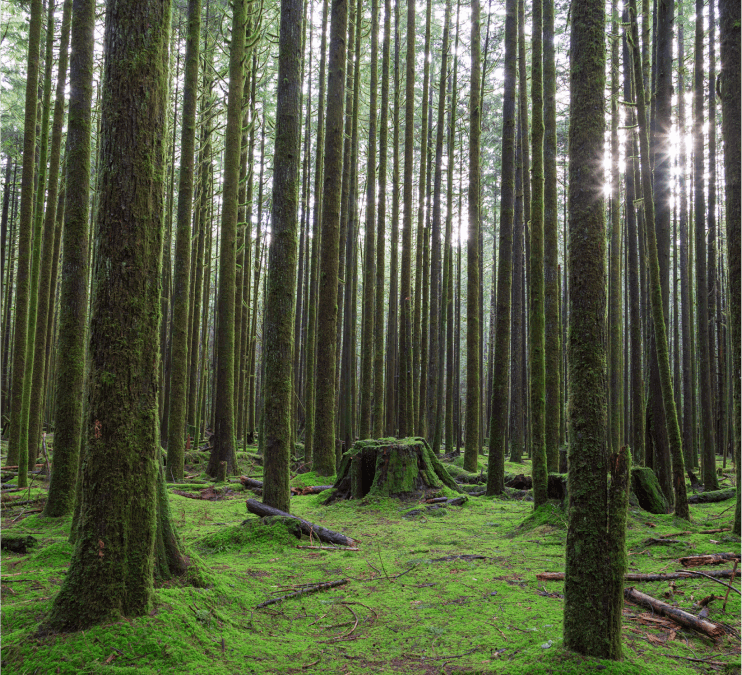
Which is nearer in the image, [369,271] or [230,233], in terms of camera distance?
[230,233]

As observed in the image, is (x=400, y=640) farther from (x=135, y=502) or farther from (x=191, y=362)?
(x=191, y=362)

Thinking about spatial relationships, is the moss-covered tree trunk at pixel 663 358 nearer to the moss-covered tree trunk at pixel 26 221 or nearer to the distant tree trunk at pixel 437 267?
the distant tree trunk at pixel 437 267

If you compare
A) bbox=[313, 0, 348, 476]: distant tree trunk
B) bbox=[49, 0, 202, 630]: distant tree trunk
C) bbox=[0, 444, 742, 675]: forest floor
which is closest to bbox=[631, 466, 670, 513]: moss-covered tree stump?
bbox=[0, 444, 742, 675]: forest floor

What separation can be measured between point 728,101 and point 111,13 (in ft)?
Answer: 17.6

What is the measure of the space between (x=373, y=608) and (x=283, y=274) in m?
3.50

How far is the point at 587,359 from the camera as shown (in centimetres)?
255

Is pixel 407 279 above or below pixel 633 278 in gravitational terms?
above

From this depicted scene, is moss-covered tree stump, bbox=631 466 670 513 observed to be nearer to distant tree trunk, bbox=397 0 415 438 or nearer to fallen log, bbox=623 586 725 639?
fallen log, bbox=623 586 725 639

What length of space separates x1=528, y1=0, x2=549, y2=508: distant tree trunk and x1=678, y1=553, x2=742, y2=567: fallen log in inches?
77.4

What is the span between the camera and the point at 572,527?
253 cm

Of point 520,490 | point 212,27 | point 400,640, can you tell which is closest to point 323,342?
point 520,490

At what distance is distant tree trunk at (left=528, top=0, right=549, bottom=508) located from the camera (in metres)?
6.21

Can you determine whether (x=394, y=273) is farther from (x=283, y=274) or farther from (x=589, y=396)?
(x=589, y=396)

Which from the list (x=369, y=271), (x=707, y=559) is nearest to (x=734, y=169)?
(x=707, y=559)
